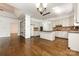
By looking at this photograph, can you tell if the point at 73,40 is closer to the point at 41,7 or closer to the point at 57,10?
the point at 57,10

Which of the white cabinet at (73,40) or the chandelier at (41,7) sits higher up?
the chandelier at (41,7)

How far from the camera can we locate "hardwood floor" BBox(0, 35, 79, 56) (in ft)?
5.74

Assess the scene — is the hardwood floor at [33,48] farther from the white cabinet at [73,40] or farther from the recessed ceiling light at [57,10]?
the recessed ceiling light at [57,10]

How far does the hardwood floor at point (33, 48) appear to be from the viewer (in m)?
1.75

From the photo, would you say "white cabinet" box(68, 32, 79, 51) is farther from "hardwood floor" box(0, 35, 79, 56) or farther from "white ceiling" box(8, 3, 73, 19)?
"white ceiling" box(8, 3, 73, 19)

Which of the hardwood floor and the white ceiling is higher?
the white ceiling

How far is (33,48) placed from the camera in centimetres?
181

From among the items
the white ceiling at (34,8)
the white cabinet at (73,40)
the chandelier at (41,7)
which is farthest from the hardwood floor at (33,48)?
the chandelier at (41,7)

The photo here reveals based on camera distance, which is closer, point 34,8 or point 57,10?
point 57,10

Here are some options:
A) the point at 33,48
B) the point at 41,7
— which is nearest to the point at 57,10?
the point at 41,7

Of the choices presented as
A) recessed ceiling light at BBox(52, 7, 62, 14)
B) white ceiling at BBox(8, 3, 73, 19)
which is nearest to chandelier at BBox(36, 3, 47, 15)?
white ceiling at BBox(8, 3, 73, 19)

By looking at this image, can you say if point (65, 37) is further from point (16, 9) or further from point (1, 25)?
point (1, 25)

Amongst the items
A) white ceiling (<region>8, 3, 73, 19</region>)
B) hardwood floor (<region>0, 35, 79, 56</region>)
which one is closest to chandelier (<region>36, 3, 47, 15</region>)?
white ceiling (<region>8, 3, 73, 19</region>)

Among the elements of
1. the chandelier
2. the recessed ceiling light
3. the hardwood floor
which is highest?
the chandelier
